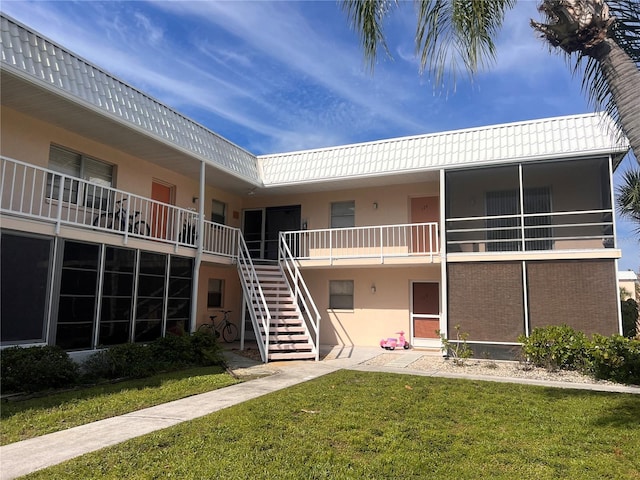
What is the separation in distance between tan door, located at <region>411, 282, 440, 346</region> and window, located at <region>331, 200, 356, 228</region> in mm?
3120

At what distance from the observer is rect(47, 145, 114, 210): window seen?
9.74 m

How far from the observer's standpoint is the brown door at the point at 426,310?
45.3 feet

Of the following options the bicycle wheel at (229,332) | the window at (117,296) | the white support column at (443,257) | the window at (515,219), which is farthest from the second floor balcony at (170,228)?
the bicycle wheel at (229,332)

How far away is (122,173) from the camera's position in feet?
37.6

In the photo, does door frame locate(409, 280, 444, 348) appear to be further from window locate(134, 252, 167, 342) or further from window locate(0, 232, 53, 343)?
window locate(0, 232, 53, 343)

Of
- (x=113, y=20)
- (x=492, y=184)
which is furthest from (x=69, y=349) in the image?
(x=492, y=184)

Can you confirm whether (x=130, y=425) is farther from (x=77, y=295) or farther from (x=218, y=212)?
(x=218, y=212)

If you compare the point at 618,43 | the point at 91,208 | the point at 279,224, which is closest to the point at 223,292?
the point at 279,224

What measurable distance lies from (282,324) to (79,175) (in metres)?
6.28

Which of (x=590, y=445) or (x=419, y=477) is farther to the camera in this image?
(x=590, y=445)

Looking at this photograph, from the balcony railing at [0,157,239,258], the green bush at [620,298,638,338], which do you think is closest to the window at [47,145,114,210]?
the balcony railing at [0,157,239,258]

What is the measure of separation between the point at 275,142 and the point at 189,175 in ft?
28.6

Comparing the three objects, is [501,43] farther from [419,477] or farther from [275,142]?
[275,142]

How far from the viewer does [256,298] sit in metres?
12.0
